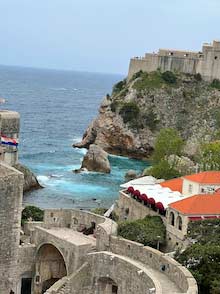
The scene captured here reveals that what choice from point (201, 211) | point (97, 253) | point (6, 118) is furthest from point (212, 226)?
point (6, 118)

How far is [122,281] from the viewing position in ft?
79.3

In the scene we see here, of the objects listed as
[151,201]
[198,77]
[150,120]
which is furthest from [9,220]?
[198,77]

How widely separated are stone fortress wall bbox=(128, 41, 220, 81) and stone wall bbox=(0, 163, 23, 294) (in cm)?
7326

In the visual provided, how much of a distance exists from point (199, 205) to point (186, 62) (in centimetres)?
6326

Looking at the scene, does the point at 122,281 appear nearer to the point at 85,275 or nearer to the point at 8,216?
the point at 85,275

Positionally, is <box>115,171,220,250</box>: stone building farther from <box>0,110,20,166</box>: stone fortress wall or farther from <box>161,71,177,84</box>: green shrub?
<box>161,71,177,84</box>: green shrub

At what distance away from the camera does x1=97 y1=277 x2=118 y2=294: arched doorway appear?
81.5ft

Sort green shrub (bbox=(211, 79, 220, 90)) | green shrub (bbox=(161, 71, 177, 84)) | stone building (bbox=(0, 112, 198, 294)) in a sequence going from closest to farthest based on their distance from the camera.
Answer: stone building (bbox=(0, 112, 198, 294)), green shrub (bbox=(161, 71, 177, 84)), green shrub (bbox=(211, 79, 220, 90))

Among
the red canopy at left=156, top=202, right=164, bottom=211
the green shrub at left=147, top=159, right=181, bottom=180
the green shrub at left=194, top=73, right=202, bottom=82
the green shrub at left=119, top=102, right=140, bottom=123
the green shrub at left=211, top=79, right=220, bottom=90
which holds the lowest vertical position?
the green shrub at left=147, top=159, right=181, bottom=180

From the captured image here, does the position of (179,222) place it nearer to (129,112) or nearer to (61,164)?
(61,164)

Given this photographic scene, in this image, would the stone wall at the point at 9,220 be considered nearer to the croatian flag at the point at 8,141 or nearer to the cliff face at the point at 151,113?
the croatian flag at the point at 8,141

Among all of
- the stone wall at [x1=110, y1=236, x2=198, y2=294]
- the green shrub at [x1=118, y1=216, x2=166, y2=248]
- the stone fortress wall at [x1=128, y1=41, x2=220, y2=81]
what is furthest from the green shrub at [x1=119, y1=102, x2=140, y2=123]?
the stone wall at [x1=110, y1=236, x2=198, y2=294]

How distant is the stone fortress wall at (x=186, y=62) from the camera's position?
91.8 metres

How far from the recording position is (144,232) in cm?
3212
